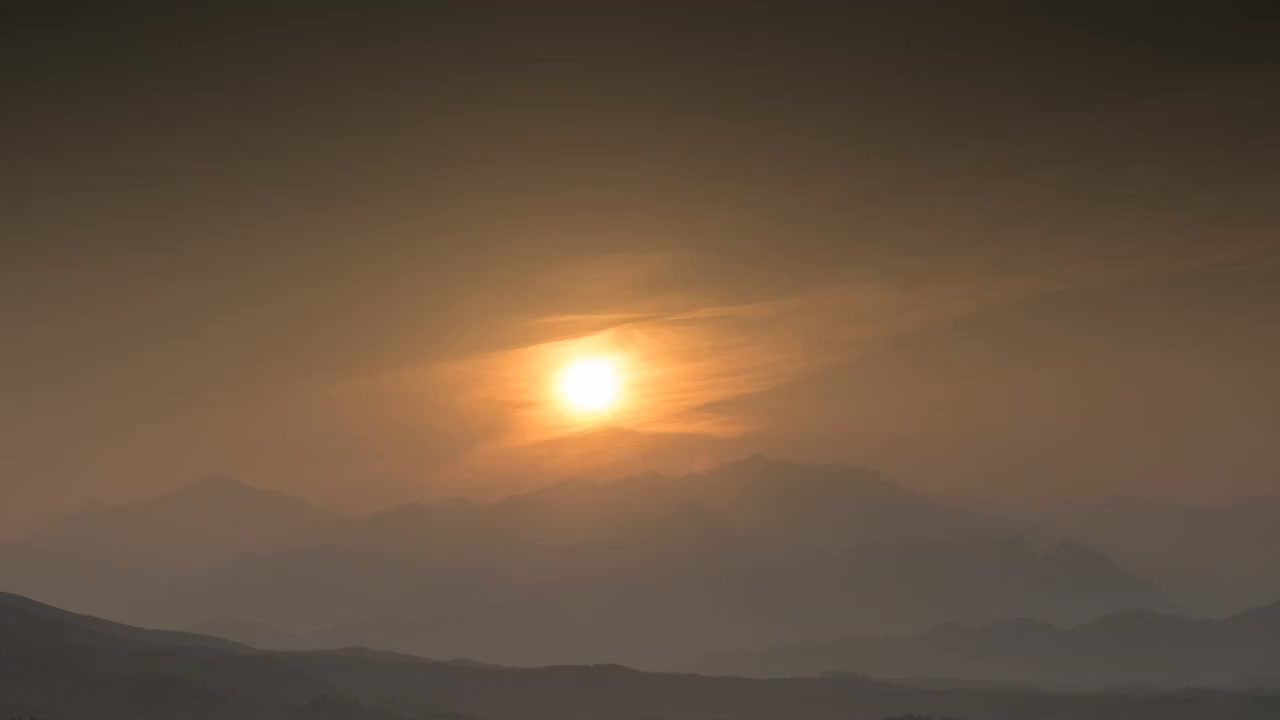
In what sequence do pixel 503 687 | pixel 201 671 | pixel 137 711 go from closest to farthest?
pixel 137 711, pixel 201 671, pixel 503 687

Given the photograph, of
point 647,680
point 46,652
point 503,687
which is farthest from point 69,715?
point 647,680

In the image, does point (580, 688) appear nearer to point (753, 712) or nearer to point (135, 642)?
point (753, 712)

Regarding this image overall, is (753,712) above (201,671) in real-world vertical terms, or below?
above

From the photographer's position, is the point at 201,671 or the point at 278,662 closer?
the point at 201,671

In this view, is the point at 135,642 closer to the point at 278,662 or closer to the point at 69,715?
the point at 278,662

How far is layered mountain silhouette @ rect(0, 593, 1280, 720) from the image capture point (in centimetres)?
13188

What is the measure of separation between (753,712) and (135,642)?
296 feet

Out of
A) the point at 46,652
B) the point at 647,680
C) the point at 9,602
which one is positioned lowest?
the point at 46,652

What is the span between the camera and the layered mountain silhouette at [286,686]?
13188 cm

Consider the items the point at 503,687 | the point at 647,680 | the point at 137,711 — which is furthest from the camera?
Result: the point at 647,680

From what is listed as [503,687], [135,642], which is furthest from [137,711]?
[503,687]

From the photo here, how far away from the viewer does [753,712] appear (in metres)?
188

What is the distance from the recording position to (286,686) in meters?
150

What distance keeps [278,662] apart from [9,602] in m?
33.3
